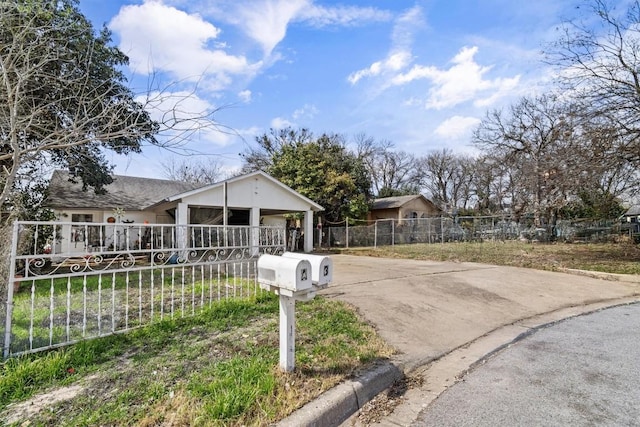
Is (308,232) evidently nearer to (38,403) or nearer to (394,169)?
(38,403)

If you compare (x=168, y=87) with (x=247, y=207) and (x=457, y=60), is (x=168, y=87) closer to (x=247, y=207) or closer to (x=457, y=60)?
(x=457, y=60)

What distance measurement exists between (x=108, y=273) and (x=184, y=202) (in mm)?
9018

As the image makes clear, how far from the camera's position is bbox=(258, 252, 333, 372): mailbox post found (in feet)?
8.57

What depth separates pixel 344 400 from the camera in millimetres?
2463

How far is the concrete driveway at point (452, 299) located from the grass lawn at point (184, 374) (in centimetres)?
57

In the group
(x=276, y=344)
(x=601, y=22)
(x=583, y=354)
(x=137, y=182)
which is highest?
(x=601, y=22)

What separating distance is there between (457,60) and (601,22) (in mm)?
5554

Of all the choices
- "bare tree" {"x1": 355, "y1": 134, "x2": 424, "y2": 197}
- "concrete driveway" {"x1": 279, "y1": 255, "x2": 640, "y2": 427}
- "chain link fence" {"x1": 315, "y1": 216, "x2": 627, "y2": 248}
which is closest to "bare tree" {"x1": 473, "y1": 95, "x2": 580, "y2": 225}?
"chain link fence" {"x1": 315, "y1": 216, "x2": 627, "y2": 248}

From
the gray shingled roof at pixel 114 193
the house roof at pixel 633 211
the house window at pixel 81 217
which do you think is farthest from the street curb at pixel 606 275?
the house roof at pixel 633 211

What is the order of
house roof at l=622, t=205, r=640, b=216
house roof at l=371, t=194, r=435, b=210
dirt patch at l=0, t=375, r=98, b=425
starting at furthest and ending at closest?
1. house roof at l=622, t=205, r=640, b=216
2. house roof at l=371, t=194, r=435, b=210
3. dirt patch at l=0, t=375, r=98, b=425

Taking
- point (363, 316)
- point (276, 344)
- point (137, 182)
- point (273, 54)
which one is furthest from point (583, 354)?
point (137, 182)

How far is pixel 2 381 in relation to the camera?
99.0 inches

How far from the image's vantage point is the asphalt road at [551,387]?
2363 millimetres

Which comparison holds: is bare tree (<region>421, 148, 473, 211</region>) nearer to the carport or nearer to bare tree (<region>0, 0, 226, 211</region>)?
the carport
